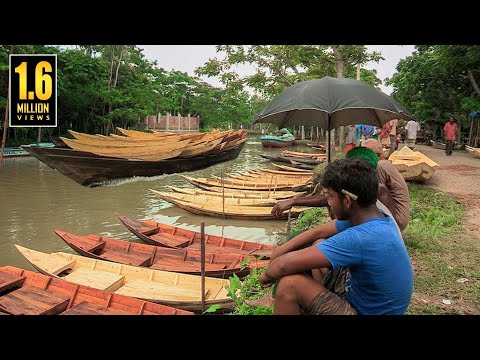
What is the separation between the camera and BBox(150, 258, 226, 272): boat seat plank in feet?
18.0

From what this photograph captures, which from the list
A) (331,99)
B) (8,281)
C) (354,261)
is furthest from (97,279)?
(354,261)

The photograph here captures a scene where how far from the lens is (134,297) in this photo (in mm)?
4648

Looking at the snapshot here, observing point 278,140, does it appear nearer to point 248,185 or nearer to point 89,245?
point 248,185

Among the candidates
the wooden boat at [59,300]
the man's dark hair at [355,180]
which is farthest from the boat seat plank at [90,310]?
the man's dark hair at [355,180]

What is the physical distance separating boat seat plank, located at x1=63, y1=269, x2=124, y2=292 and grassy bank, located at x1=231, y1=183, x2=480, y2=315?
184cm

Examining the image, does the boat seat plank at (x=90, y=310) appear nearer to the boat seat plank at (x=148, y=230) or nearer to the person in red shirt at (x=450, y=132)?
the boat seat plank at (x=148, y=230)

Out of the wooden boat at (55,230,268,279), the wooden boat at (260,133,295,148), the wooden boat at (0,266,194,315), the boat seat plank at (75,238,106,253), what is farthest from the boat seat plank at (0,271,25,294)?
the wooden boat at (260,133,295,148)

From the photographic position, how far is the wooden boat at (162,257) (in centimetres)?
543

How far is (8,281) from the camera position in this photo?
4.79m

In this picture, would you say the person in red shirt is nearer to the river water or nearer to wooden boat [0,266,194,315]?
the river water

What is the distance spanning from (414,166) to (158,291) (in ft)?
21.5

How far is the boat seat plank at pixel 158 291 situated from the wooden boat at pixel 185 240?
1517mm
